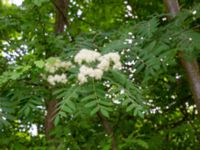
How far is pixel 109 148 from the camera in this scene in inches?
114

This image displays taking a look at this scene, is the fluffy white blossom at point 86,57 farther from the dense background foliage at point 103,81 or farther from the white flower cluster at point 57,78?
the white flower cluster at point 57,78

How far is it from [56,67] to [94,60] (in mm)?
274

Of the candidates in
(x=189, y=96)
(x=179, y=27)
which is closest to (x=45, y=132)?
(x=189, y=96)

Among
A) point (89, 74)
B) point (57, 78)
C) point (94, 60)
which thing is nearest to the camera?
point (89, 74)

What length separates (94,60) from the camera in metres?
2.15

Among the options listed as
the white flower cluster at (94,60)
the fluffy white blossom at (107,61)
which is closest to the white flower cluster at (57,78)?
the white flower cluster at (94,60)

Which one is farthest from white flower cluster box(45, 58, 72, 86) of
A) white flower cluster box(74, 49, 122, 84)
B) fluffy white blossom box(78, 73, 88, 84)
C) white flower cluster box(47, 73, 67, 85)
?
fluffy white blossom box(78, 73, 88, 84)

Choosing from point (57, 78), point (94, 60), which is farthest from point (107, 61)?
point (57, 78)

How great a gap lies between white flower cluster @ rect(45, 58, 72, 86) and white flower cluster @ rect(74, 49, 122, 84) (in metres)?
0.13

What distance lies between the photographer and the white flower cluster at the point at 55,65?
2293mm

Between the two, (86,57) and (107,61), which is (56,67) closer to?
(86,57)

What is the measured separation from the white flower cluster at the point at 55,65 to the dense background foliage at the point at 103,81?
0.13 feet

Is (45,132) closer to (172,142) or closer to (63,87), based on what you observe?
(172,142)

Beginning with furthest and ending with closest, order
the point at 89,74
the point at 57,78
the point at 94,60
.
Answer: the point at 57,78
the point at 94,60
the point at 89,74
